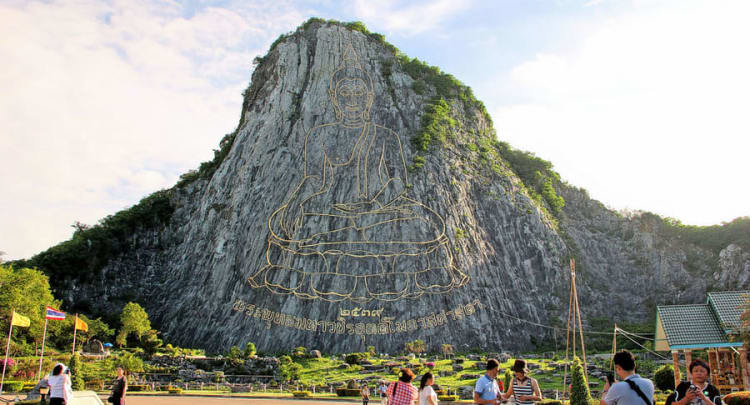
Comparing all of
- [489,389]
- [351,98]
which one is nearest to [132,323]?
[351,98]

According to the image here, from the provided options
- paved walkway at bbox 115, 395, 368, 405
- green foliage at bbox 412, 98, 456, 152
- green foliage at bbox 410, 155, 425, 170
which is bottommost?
paved walkway at bbox 115, 395, 368, 405

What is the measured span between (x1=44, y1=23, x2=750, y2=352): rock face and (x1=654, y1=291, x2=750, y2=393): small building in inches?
779

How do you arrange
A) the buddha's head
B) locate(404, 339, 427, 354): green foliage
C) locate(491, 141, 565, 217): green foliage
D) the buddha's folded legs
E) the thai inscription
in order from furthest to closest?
locate(491, 141, 565, 217): green foliage, the buddha's head, the buddha's folded legs, the thai inscription, locate(404, 339, 427, 354): green foliage

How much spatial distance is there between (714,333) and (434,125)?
34.9 metres

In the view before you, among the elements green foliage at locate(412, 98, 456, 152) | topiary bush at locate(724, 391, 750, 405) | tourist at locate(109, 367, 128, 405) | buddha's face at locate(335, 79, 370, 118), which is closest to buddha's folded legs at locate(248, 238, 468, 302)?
green foliage at locate(412, 98, 456, 152)

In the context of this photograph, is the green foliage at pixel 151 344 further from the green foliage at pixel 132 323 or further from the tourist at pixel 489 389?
the tourist at pixel 489 389

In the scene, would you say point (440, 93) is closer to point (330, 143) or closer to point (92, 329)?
point (330, 143)

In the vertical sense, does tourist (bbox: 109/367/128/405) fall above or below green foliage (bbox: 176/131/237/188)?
below

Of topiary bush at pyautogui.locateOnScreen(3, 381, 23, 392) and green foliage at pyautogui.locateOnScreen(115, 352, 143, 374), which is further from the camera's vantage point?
green foliage at pyautogui.locateOnScreen(115, 352, 143, 374)

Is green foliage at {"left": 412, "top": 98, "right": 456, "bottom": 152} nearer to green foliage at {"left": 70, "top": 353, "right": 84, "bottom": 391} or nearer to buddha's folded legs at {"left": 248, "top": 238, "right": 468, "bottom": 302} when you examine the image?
buddha's folded legs at {"left": 248, "top": 238, "right": 468, "bottom": 302}

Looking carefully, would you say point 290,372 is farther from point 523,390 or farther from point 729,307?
point 523,390

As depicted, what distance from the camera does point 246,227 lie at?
44250 mm

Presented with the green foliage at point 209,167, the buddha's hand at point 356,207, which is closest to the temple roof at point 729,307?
the buddha's hand at point 356,207

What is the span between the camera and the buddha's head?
4669 centimetres
